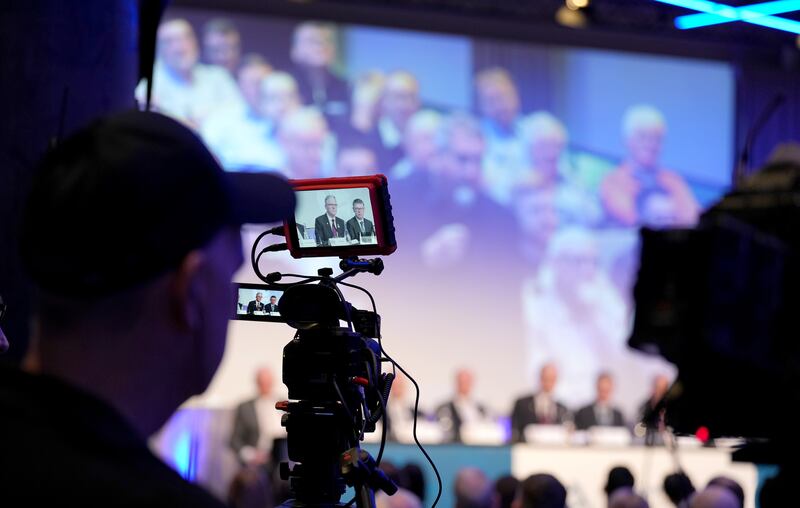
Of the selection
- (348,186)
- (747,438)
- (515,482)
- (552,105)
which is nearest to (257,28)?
(552,105)

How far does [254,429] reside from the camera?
8289 millimetres

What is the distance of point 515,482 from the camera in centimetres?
500

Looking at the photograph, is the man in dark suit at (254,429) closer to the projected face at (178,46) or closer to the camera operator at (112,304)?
the projected face at (178,46)

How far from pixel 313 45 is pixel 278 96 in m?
0.53

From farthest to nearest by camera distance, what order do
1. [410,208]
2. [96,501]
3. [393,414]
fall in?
[410,208] → [393,414] → [96,501]

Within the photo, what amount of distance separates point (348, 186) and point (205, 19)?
7.59 metres

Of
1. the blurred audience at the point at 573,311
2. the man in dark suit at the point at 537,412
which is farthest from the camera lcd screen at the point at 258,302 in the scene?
the blurred audience at the point at 573,311

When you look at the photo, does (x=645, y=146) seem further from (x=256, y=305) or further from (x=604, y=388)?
(x=256, y=305)

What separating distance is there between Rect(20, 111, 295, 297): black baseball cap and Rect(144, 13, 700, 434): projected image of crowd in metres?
8.75

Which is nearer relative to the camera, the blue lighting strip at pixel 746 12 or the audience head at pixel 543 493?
the blue lighting strip at pixel 746 12

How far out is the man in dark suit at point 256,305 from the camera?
2.52m

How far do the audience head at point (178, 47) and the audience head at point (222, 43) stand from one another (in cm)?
10

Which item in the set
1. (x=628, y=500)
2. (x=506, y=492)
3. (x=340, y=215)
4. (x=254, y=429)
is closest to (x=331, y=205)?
(x=340, y=215)

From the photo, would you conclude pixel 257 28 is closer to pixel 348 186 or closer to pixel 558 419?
pixel 558 419
